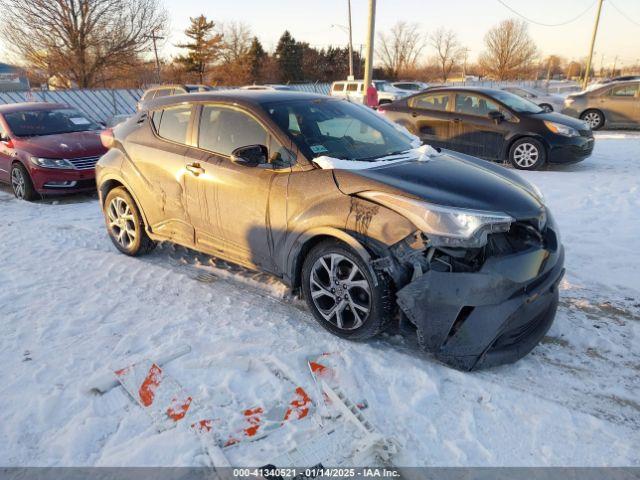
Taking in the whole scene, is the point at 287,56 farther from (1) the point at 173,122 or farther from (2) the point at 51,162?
(1) the point at 173,122

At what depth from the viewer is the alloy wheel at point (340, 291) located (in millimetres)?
3146

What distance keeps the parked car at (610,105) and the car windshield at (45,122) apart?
1393cm

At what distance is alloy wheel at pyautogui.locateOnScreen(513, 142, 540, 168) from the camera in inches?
344

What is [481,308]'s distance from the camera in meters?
2.76

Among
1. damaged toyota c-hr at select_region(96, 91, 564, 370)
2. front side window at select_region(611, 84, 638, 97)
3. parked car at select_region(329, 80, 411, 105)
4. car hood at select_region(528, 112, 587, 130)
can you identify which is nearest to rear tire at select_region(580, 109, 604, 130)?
front side window at select_region(611, 84, 638, 97)

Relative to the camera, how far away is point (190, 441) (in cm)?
242

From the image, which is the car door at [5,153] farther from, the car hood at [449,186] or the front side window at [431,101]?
the front side window at [431,101]

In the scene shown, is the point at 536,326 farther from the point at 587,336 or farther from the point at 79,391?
the point at 79,391

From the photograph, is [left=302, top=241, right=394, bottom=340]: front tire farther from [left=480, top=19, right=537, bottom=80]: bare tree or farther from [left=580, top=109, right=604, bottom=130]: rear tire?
[left=480, top=19, right=537, bottom=80]: bare tree

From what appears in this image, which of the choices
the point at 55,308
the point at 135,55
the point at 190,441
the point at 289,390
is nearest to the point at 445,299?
the point at 289,390

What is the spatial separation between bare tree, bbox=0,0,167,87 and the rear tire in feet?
73.6

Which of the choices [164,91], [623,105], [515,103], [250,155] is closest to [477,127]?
[515,103]

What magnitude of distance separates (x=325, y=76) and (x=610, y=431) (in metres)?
63.2

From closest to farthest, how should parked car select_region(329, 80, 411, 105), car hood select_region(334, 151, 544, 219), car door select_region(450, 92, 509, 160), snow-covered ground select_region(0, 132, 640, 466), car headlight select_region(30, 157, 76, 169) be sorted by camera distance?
snow-covered ground select_region(0, 132, 640, 466) < car hood select_region(334, 151, 544, 219) < car headlight select_region(30, 157, 76, 169) < car door select_region(450, 92, 509, 160) < parked car select_region(329, 80, 411, 105)
